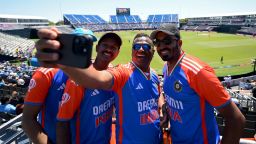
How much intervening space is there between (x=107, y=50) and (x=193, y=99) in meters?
1.12

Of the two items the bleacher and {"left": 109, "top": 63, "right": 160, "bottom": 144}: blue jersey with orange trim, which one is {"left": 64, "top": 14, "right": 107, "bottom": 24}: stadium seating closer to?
the bleacher

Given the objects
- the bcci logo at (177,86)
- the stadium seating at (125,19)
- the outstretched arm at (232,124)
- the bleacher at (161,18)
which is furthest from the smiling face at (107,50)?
the stadium seating at (125,19)

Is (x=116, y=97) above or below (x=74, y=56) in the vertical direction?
below

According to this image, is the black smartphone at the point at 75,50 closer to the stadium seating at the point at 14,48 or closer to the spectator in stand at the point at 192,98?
the spectator in stand at the point at 192,98

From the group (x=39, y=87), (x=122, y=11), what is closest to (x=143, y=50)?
(x=39, y=87)

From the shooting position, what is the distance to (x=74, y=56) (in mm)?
1311

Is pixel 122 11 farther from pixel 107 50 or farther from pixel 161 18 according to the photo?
pixel 107 50

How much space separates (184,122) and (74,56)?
181 cm

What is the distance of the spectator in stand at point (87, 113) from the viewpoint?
2586 mm

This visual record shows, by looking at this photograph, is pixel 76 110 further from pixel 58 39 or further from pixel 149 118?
pixel 58 39

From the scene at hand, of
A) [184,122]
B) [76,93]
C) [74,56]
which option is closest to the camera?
[74,56]

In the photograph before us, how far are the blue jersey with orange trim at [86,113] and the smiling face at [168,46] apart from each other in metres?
0.72

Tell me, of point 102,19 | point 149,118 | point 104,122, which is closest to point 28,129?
point 104,122

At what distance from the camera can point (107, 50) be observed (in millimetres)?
3164
